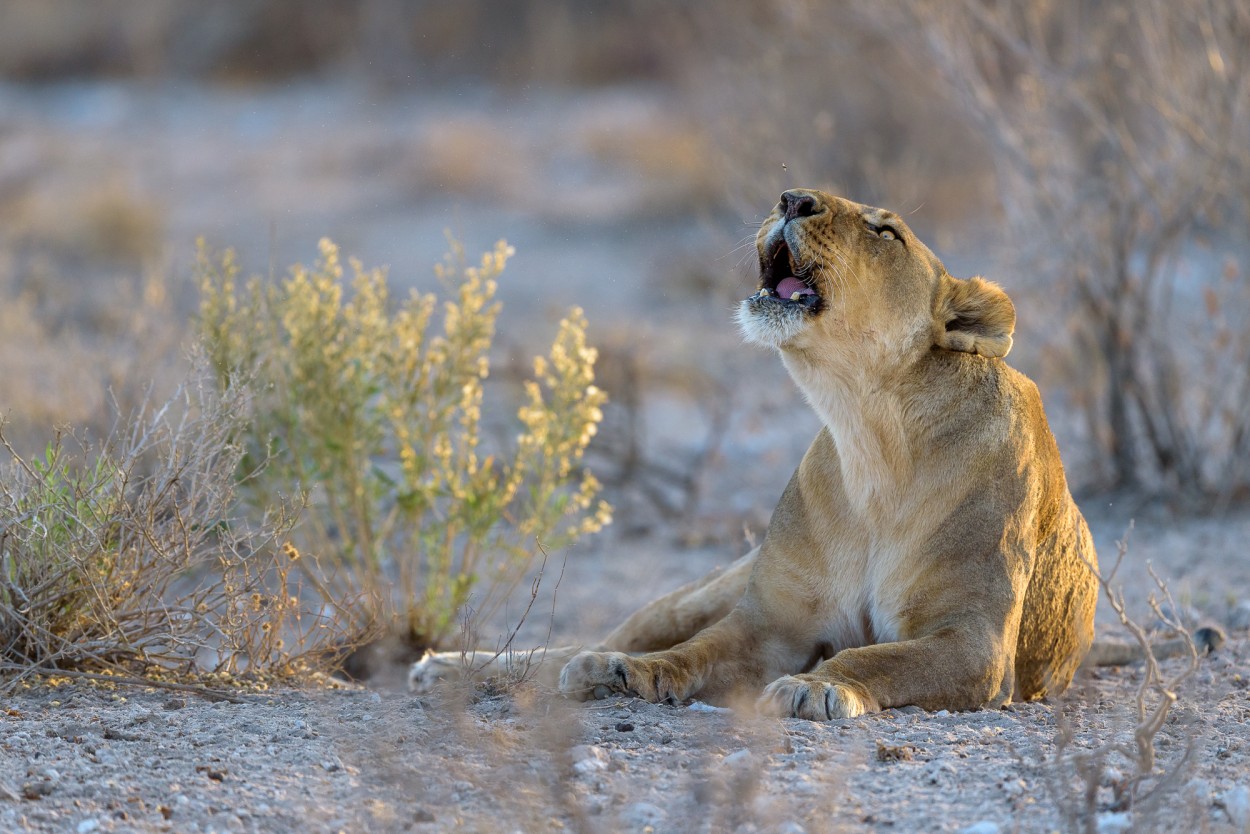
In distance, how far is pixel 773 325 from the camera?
14.1 ft

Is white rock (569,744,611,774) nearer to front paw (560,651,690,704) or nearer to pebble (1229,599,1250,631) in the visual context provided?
front paw (560,651,690,704)

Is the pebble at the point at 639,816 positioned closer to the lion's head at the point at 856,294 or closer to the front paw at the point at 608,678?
the front paw at the point at 608,678

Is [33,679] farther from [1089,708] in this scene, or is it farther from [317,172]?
[317,172]

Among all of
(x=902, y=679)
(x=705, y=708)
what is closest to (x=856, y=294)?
(x=902, y=679)

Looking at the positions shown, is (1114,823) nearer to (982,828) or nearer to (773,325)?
(982,828)

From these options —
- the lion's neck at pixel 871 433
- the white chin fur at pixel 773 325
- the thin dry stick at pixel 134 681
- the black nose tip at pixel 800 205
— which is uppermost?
the black nose tip at pixel 800 205

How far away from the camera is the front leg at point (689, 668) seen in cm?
415

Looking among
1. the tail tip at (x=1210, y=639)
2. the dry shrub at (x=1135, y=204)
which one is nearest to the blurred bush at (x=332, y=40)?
the dry shrub at (x=1135, y=204)

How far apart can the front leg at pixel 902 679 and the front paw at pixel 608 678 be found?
0.33m

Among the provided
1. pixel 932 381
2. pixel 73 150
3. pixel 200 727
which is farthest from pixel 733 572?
pixel 73 150

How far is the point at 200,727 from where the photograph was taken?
393cm

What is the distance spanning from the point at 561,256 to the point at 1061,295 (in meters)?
9.26

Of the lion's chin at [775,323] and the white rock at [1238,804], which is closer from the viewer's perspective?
the white rock at [1238,804]

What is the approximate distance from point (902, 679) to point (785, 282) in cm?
115
